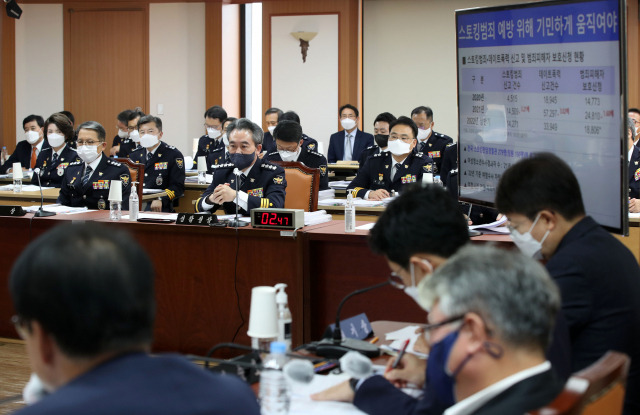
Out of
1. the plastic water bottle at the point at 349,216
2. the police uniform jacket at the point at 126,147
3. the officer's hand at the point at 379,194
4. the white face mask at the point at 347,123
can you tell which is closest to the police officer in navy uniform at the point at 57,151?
the police uniform jacket at the point at 126,147

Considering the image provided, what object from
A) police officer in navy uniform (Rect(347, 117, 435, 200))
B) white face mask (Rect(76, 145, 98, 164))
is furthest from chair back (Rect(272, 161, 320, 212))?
white face mask (Rect(76, 145, 98, 164))

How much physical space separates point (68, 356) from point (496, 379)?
0.69 meters

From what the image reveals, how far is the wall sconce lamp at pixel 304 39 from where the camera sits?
35.1 feet

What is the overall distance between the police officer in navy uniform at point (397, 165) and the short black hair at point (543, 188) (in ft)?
12.5

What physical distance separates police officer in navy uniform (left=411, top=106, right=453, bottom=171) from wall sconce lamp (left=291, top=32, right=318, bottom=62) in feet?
8.23

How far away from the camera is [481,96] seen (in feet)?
10.5

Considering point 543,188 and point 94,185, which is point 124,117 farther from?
point 543,188

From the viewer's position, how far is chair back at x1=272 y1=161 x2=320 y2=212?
17.0ft

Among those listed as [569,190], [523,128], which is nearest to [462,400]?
[569,190]

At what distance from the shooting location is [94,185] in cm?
557

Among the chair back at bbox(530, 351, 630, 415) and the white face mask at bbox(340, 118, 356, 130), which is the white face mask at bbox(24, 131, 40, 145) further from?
the chair back at bbox(530, 351, 630, 415)

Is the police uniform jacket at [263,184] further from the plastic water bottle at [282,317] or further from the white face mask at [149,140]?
the plastic water bottle at [282,317]

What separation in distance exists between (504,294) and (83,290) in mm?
651

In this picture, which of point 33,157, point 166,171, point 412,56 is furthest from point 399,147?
point 412,56
